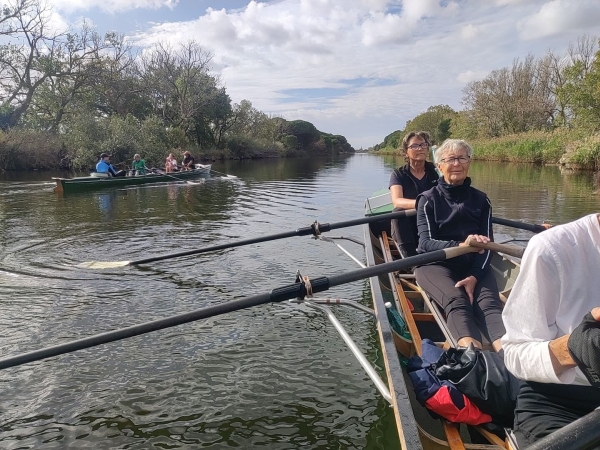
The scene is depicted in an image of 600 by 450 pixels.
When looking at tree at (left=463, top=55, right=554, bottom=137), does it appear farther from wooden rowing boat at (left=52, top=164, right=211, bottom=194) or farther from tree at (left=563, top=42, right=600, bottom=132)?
wooden rowing boat at (left=52, top=164, right=211, bottom=194)

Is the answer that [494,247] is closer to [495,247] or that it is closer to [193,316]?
[495,247]

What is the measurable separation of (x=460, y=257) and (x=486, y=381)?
1624 mm

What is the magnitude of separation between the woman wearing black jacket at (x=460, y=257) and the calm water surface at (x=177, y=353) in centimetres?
95

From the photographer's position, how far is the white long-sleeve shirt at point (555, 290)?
5.29 ft

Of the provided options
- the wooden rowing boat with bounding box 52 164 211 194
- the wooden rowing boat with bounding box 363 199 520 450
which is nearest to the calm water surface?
the wooden rowing boat with bounding box 363 199 520 450

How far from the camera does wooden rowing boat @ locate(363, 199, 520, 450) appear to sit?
7.28 ft

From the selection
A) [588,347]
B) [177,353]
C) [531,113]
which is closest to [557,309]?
[588,347]

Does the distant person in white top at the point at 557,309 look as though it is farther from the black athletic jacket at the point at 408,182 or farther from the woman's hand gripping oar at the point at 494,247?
the black athletic jacket at the point at 408,182

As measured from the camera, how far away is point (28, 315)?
16.9ft

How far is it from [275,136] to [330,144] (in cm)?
2304

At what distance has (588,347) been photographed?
140 cm

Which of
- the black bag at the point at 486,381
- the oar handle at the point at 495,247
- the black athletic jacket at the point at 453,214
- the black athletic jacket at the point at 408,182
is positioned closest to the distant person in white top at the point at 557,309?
the black bag at the point at 486,381

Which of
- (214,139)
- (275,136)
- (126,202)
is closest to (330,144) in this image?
(275,136)

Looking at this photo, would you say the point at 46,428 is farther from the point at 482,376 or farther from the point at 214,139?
the point at 214,139
